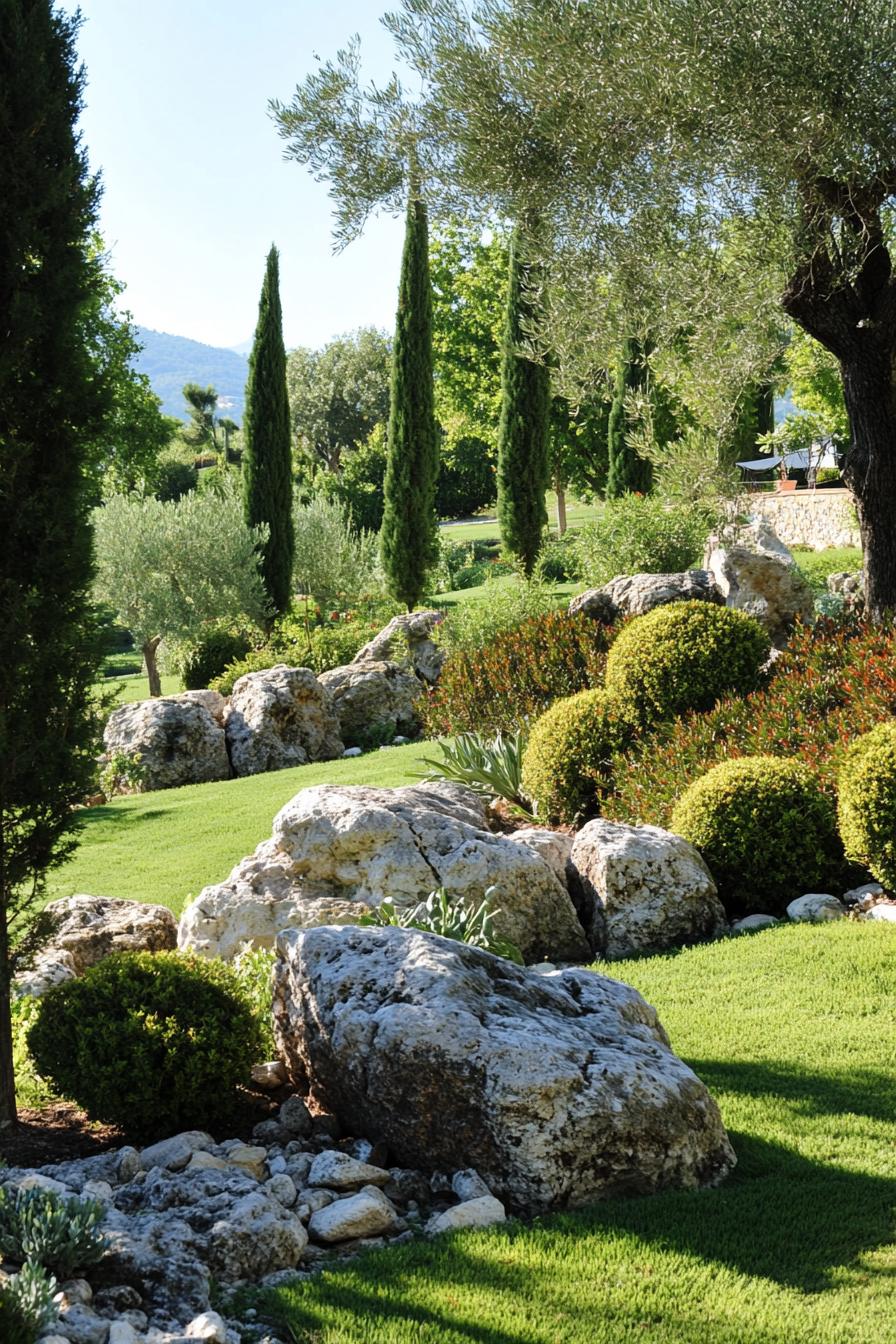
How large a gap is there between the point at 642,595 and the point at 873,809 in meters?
4.82

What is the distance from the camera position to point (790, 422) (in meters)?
28.6

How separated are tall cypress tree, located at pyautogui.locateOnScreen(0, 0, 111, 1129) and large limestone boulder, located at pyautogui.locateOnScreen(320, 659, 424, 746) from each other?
1069cm

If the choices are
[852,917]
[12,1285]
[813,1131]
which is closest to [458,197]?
[852,917]

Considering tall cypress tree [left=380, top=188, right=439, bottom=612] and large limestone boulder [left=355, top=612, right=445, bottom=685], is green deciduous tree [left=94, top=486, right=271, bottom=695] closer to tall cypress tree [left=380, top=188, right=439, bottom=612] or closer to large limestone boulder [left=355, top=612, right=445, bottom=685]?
tall cypress tree [left=380, top=188, right=439, bottom=612]

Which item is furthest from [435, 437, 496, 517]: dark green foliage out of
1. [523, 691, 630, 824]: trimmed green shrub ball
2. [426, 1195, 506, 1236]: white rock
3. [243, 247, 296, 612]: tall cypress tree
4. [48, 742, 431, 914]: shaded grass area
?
[426, 1195, 506, 1236]: white rock

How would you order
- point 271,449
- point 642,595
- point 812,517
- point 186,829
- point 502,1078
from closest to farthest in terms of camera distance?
point 502,1078 < point 186,829 < point 642,595 < point 271,449 < point 812,517

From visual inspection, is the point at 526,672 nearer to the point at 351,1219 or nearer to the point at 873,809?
the point at 873,809

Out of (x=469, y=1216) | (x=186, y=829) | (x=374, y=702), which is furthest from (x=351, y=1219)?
(x=374, y=702)

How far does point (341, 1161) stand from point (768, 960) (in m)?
3.19

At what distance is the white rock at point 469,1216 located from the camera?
3.94 meters

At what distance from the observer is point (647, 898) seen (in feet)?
24.3

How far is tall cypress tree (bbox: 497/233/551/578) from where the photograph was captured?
89.4 feet

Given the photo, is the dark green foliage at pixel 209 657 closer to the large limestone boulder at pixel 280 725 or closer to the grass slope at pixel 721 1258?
the large limestone boulder at pixel 280 725

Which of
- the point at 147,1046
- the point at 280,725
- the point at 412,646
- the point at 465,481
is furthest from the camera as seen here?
the point at 465,481
